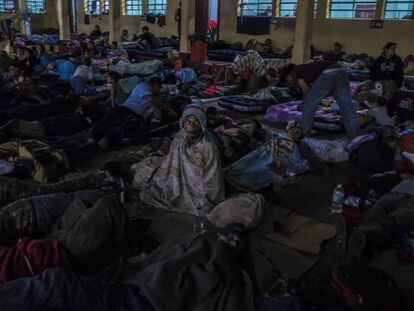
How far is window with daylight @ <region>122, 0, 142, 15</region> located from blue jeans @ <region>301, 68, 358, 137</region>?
14889 mm

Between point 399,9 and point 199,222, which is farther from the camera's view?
point 399,9

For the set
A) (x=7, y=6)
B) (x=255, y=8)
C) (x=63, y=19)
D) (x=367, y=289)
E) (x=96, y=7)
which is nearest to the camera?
(x=367, y=289)

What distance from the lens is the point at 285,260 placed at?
307cm

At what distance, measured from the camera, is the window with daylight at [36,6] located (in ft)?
79.0

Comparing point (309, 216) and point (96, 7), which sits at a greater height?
point (96, 7)

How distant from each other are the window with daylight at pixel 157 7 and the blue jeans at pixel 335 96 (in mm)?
13258

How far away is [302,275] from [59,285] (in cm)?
156

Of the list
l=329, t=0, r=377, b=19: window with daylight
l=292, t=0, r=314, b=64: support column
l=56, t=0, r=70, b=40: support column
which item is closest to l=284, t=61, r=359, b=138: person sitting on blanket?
l=292, t=0, r=314, b=64: support column

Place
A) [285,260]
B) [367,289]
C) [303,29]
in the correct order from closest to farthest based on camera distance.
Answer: [367,289], [285,260], [303,29]

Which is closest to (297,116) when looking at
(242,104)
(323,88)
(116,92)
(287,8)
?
(323,88)

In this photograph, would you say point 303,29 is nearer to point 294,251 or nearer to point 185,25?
point 185,25

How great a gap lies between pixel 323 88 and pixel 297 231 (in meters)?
2.73

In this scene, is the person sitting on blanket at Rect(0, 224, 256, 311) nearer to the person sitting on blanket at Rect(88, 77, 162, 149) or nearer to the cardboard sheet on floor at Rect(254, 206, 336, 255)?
the cardboard sheet on floor at Rect(254, 206, 336, 255)

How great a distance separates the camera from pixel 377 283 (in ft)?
7.68
